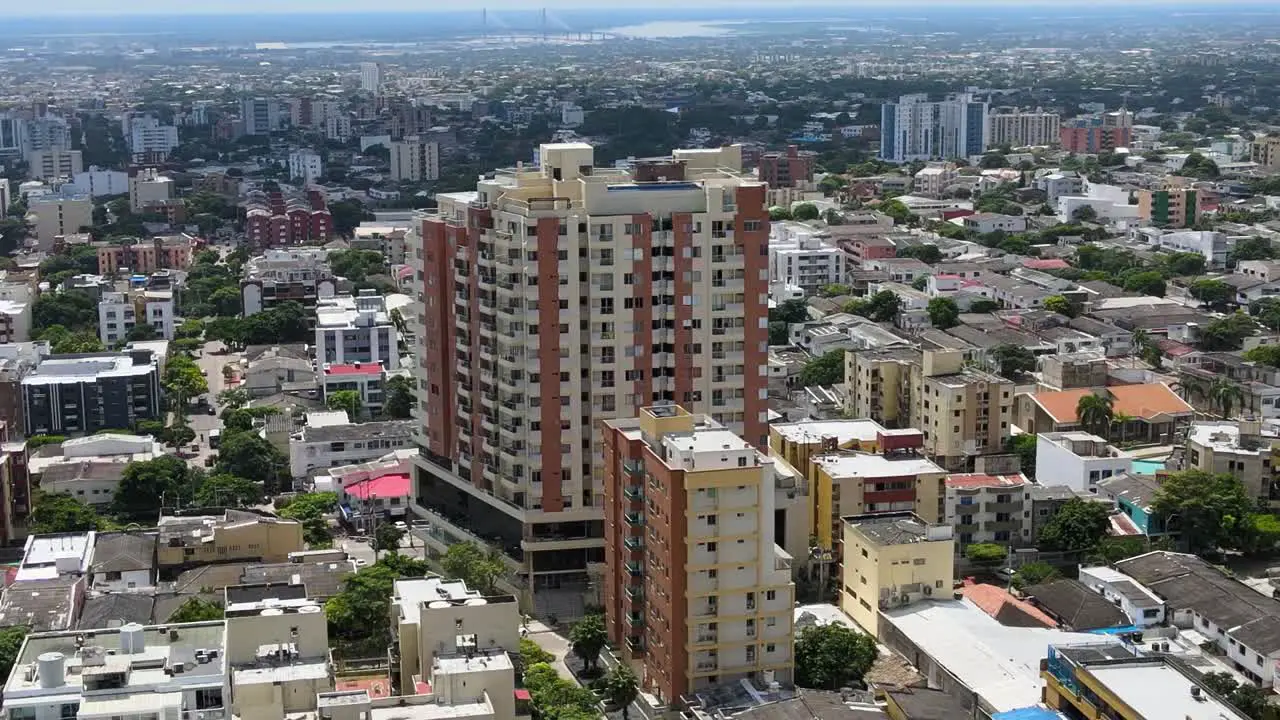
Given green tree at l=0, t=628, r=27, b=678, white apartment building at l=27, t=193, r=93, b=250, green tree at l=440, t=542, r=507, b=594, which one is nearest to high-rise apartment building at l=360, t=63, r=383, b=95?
white apartment building at l=27, t=193, r=93, b=250

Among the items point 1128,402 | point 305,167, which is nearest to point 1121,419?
point 1128,402

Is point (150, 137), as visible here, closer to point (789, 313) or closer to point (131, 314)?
point (131, 314)

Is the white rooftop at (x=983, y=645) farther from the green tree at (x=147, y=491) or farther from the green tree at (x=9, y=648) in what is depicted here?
the green tree at (x=147, y=491)

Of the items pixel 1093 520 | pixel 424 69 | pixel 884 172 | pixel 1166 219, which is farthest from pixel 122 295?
pixel 424 69

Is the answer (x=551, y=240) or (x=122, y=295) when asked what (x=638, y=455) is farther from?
(x=122, y=295)

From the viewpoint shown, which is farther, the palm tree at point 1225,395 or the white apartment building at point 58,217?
the white apartment building at point 58,217

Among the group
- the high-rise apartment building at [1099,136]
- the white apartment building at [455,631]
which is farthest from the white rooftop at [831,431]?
the high-rise apartment building at [1099,136]

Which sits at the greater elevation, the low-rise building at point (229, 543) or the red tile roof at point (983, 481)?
the red tile roof at point (983, 481)
